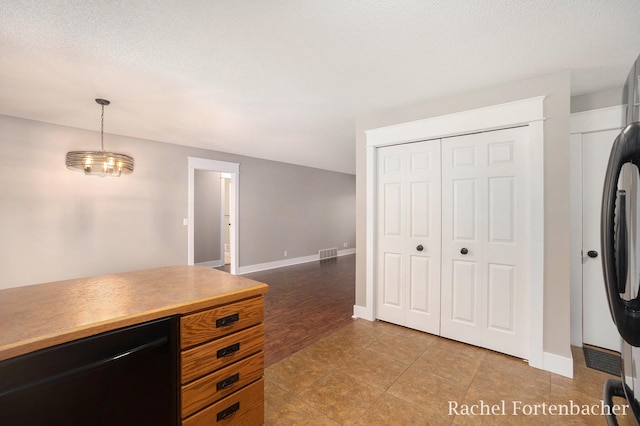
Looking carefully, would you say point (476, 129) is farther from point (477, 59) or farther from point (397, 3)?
point (397, 3)

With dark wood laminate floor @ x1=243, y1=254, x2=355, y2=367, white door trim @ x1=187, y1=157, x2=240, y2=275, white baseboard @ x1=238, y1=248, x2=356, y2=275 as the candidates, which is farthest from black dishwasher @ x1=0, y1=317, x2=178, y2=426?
white baseboard @ x1=238, y1=248, x2=356, y2=275

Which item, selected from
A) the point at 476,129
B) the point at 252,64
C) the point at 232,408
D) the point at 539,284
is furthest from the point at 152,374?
the point at 476,129

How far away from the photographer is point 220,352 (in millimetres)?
1420

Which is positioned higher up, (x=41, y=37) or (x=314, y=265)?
(x=41, y=37)

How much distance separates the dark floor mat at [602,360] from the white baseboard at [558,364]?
1.06 ft

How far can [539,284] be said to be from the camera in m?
2.31

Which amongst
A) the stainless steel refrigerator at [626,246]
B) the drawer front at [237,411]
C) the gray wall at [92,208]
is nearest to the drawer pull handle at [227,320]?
the drawer front at [237,411]

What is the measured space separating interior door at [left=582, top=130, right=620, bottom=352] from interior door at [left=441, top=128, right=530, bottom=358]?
0.78 meters

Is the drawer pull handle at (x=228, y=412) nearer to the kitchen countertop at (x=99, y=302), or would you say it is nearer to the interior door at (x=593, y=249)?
the kitchen countertop at (x=99, y=302)

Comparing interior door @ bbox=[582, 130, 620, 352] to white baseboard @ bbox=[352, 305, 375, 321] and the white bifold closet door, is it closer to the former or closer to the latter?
the white bifold closet door

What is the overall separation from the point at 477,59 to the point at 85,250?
521 centimetres

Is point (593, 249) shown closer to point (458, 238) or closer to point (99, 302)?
point (458, 238)

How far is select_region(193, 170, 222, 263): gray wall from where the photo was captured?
639cm

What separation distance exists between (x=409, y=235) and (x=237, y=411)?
230cm
